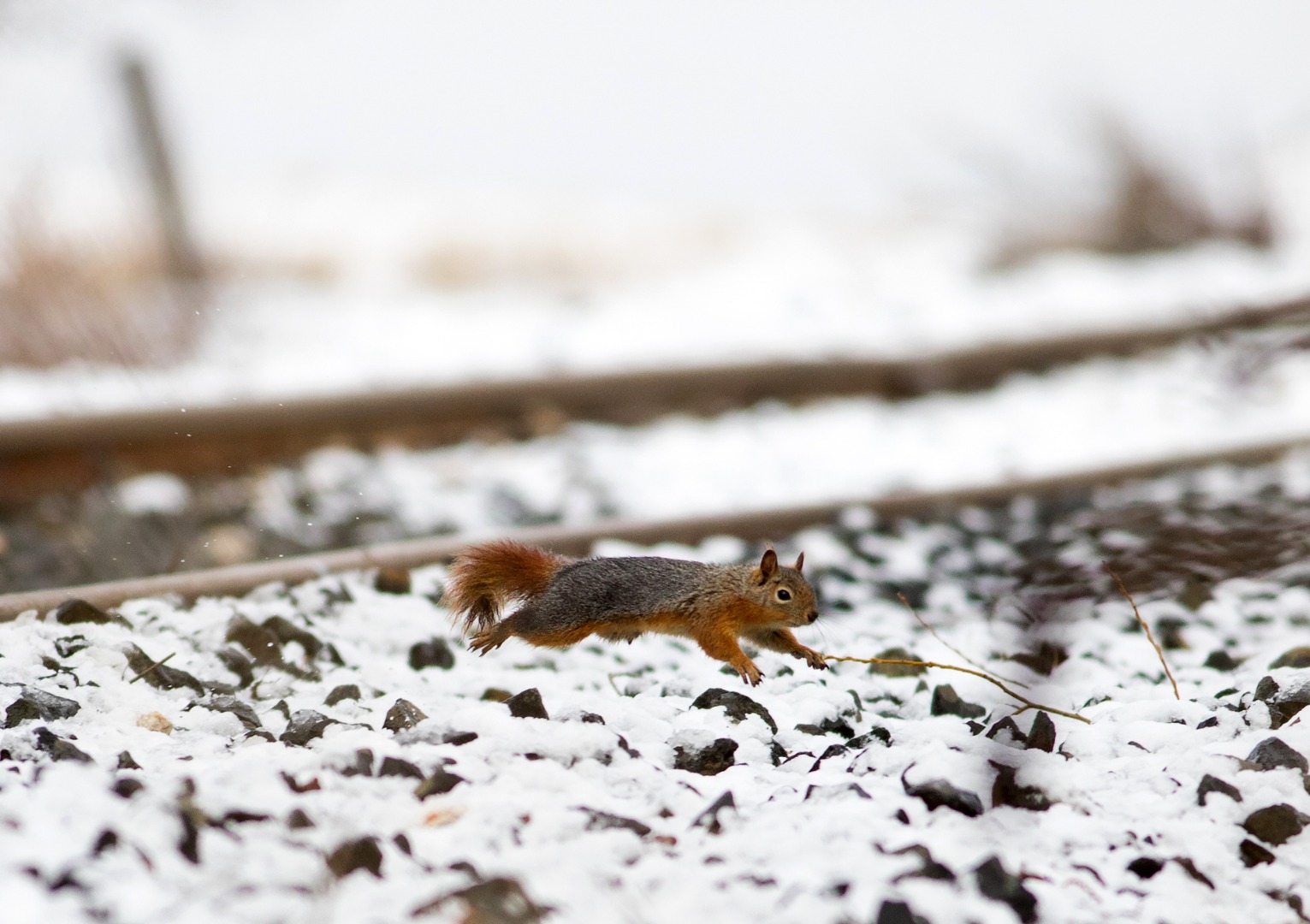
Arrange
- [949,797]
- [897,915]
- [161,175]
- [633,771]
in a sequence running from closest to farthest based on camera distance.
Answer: [897,915], [949,797], [633,771], [161,175]

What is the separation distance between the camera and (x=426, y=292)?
25.2 feet

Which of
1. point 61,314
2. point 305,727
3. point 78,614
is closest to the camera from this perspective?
point 305,727

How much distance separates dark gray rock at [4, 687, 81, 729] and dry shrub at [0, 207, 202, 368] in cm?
299

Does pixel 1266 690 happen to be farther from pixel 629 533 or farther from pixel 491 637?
pixel 629 533

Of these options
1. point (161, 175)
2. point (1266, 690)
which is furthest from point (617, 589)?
point (161, 175)

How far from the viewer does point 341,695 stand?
2064 millimetres

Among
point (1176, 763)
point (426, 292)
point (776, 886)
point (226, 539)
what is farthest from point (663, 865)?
point (426, 292)

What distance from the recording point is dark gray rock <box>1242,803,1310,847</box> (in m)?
1.68

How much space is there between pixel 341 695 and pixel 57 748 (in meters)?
0.45

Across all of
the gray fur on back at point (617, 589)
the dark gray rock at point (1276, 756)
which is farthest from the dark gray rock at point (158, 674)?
the dark gray rock at point (1276, 756)

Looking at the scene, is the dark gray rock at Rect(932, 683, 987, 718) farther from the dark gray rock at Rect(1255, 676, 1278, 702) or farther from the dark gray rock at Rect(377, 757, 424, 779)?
the dark gray rock at Rect(377, 757, 424, 779)

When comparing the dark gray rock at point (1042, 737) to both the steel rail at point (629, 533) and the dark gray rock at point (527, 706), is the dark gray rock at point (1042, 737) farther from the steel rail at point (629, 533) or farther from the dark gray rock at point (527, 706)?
the steel rail at point (629, 533)

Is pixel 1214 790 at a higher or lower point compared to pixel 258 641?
lower

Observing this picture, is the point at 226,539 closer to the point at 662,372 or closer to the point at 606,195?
the point at 662,372
